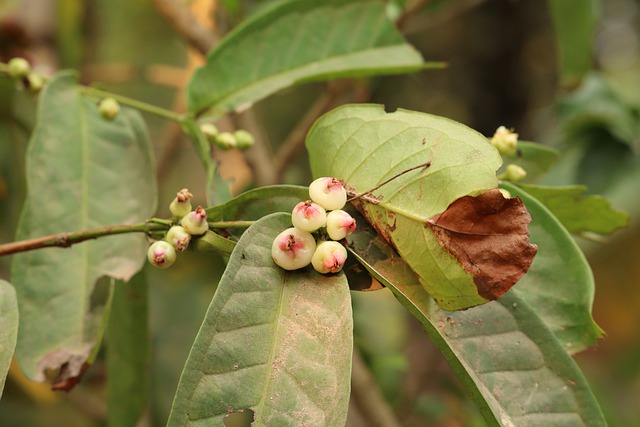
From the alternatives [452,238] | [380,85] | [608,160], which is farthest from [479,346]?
[380,85]

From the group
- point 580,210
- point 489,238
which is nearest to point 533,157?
point 580,210

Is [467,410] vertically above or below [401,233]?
above

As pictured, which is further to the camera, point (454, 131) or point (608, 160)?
point (608, 160)

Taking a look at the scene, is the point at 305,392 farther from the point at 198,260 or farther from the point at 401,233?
the point at 198,260

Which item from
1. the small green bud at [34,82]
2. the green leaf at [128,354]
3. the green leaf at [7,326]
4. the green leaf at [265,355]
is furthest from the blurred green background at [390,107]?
the green leaf at [265,355]

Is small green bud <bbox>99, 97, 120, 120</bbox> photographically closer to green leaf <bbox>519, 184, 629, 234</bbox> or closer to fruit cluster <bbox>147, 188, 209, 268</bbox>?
fruit cluster <bbox>147, 188, 209, 268</bbox>

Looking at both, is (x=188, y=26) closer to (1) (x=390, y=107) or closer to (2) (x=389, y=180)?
(2) (x=389, y=180)

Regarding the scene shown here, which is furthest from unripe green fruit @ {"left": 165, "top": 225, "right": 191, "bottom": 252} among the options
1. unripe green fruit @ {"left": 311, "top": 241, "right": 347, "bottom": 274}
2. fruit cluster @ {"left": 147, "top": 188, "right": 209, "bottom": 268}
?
unripe green fruit @ {"left": 311, "top": 241, "right": 347, "bottom": 274}
